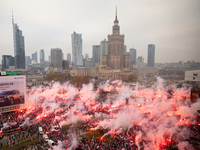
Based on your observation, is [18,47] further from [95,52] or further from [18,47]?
[95,52]

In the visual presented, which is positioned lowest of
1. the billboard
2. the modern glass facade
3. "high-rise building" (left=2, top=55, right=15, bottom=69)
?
the billboard

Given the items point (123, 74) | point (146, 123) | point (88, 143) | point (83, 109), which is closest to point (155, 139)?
point (146, 123)

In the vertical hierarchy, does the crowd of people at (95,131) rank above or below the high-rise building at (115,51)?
below

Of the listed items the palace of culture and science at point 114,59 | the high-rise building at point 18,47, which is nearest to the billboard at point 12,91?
the palace of culture and science at point 114,59

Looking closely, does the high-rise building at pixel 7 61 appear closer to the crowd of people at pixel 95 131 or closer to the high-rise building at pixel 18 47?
the high-rise building at pixel 18 47

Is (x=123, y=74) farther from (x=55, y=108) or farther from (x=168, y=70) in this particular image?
(x=55, y=108)

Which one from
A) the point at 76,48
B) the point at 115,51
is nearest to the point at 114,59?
the point at 115,51

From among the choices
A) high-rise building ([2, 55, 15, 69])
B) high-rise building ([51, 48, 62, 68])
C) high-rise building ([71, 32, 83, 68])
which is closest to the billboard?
high-rise building ([2, 55, 15, 69])

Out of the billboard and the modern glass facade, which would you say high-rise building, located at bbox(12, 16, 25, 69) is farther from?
the billboard
